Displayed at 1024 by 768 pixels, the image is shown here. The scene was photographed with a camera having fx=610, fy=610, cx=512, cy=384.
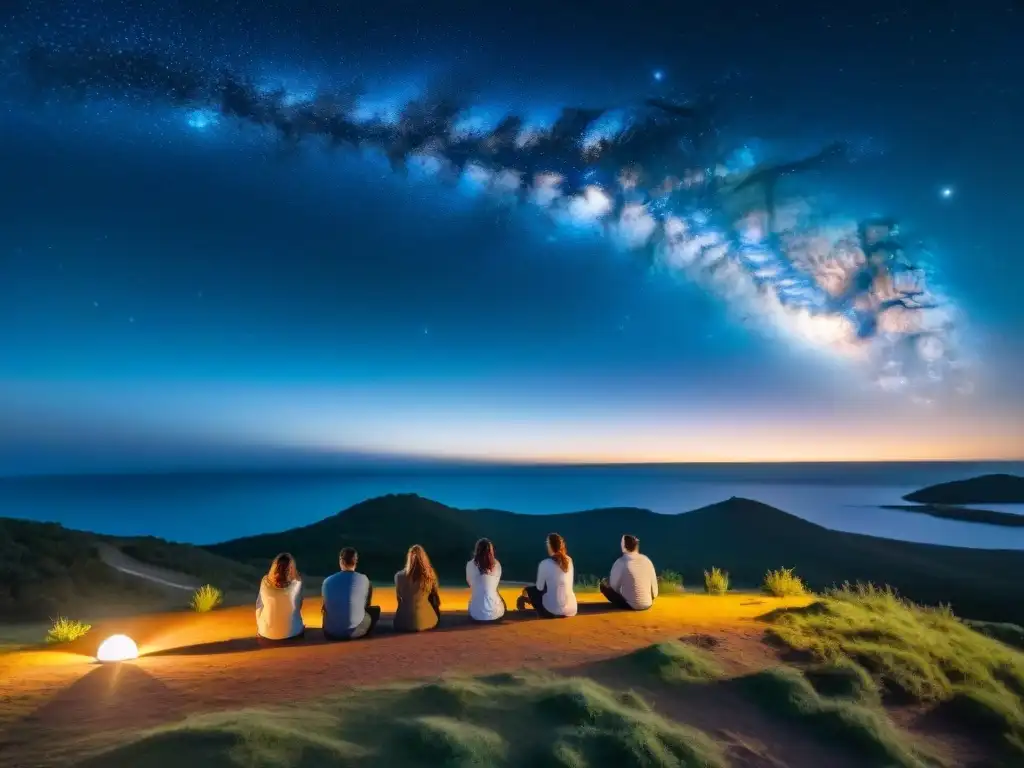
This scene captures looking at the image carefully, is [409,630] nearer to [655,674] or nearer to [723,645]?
[655,674]

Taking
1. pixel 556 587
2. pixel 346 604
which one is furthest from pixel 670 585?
pixel 346 604

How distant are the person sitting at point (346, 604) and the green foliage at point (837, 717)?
5114 millimetres

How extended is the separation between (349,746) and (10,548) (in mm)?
A: 15201

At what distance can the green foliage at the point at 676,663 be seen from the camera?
7.11m

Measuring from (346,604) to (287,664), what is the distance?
1.32 meters

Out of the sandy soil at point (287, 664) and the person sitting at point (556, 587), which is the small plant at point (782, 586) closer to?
the sandy soil at point (287, 664)

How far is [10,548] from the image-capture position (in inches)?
595

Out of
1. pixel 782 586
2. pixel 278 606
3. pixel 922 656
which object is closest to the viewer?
pixel 922 656

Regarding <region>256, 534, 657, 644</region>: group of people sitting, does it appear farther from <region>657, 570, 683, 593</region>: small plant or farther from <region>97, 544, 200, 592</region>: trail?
<region>97, 544, 200, 592</region>: trail

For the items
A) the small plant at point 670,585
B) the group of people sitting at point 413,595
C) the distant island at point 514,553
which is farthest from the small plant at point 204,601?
the small plant at point 670,585

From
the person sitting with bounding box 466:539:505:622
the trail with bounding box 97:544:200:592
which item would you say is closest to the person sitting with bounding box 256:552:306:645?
the person sitting with bounding box 466:539:505:622

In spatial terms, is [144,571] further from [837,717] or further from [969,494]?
[969,494]

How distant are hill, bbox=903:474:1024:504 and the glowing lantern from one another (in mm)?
79826

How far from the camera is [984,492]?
68.6 meters
